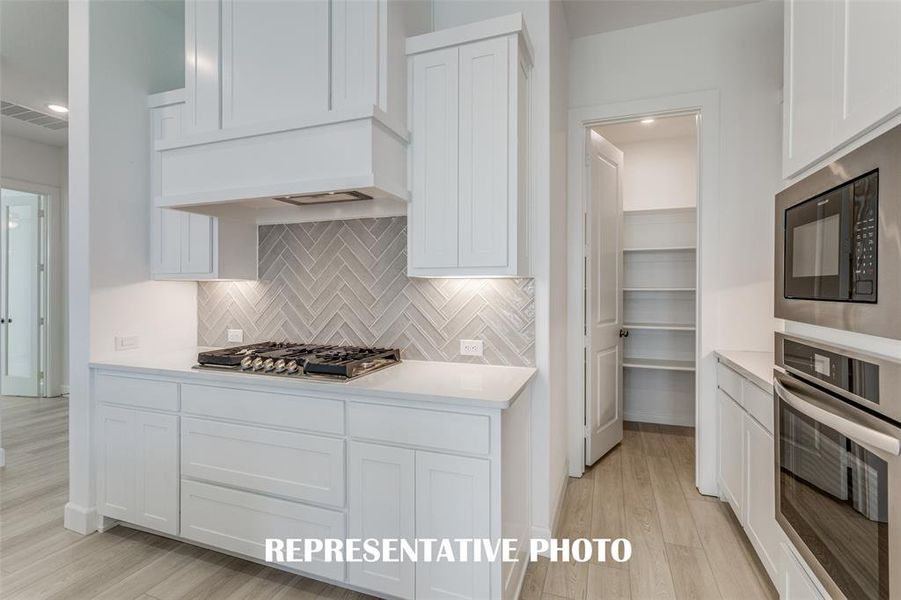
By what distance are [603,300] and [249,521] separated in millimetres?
2669

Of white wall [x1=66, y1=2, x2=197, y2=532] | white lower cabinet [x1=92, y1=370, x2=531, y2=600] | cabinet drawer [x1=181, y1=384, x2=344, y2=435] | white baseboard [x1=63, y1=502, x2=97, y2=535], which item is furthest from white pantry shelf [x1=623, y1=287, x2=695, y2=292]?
white baseboard [x1=63, y1=502, x2=97, y2=535]

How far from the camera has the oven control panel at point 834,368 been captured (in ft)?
3.24

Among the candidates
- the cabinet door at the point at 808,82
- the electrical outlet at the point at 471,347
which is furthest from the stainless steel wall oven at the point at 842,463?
the electrical outlet at the point at 471,347

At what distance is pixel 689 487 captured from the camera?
2906mm

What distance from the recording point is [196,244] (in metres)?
2.61

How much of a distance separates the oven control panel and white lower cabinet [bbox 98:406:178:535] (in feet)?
8.46

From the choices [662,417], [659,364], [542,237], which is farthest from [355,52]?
[662,417]

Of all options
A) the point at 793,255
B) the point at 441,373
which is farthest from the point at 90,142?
the point at 793,255

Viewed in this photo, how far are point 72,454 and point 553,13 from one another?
361 centimetres

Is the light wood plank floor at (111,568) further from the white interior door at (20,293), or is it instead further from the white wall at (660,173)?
the white wall at (660,173)

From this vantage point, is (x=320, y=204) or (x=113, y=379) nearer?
(x=113, y=379)

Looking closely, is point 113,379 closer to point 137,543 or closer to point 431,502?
point 137,543

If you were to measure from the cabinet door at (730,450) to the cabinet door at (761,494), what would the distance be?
0.12 metres

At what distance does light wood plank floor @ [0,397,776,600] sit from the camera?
1939 mm
